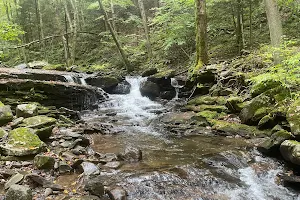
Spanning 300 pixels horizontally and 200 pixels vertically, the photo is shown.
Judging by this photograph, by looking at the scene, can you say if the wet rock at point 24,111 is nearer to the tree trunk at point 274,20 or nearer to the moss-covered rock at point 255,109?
the moss-covered rock at point 255,109

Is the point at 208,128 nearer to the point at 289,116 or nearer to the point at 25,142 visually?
the point at 289,116

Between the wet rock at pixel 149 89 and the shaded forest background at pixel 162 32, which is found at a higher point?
the shaded forest background at pixel 162 32

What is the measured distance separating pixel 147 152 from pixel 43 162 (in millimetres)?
2460

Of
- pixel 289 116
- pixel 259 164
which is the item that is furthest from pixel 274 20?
pixel 259 164

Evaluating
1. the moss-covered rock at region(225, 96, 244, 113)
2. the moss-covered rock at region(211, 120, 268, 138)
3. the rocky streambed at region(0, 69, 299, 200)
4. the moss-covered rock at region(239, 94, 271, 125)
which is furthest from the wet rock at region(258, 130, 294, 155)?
the moss-covered rock at region(225, 96, 244, 113)

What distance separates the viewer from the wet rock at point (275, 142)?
6.10m

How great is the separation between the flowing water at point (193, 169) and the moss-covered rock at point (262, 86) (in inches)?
87.1

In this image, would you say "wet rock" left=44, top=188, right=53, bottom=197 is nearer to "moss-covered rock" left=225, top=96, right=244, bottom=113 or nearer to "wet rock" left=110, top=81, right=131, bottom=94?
"moss-covered rock" left=225, top=96, right=244, bottom=113

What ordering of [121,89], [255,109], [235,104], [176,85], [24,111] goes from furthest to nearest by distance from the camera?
[121,89], [176,85], [235,104], [255,109], [24,111]

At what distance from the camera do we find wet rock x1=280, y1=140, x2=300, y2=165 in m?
5.28

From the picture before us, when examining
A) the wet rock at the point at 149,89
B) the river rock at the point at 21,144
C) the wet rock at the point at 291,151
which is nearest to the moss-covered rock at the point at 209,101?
the wet rock at the point at 149,89

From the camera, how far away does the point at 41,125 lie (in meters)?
7.28

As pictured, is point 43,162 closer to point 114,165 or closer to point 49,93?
point 114,165

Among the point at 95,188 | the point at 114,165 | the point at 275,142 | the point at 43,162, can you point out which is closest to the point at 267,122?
the point at 275,142
